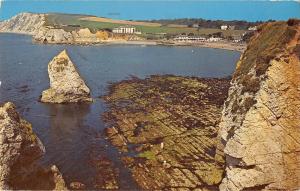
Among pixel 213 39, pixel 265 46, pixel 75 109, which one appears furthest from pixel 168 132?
pixel 213 39

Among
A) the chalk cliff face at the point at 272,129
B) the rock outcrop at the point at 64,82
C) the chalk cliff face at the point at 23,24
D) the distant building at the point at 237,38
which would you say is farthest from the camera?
the distant building at the point at 237,38

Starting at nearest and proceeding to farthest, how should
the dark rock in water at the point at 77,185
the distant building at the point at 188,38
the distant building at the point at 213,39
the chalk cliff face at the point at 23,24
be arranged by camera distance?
the dark rock in water at the point at 77,185
the chalk cliff face at the point at 23,24
the distant building at the point at 188,38
the distant building at the point at 213,39

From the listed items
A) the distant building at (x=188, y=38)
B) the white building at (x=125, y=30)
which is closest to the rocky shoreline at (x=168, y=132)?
the white building at (x=125, y=30)

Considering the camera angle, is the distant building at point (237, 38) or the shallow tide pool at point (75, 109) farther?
the distant building at point (237, 38)

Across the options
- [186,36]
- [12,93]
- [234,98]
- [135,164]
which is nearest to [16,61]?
[12,93]

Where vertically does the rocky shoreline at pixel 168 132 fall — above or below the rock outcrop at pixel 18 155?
below

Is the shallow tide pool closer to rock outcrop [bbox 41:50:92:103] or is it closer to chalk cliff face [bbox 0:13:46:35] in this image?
rock outcrop [bbox 41:50:92:103]

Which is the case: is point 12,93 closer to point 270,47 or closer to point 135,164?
point 135,164

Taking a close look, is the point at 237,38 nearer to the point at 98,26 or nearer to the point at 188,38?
the point at 188,38

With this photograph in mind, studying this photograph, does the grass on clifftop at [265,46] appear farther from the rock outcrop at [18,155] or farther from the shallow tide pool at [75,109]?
the rock outcrop at [18,155]
